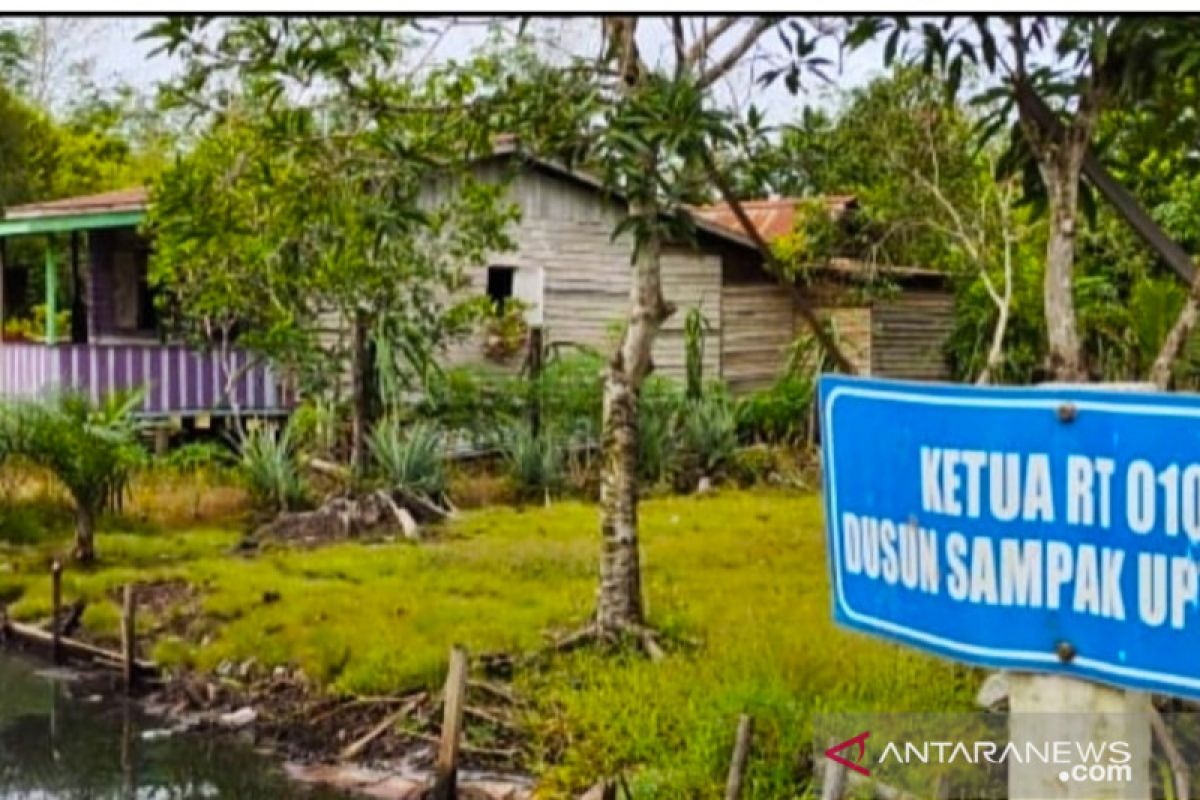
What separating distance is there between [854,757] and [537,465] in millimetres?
2090

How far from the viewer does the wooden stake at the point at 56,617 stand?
3.37 meters

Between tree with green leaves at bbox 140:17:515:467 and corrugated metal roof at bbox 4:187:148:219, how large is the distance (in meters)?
0.21

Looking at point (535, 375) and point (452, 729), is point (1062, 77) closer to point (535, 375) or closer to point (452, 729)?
point (452, 729)

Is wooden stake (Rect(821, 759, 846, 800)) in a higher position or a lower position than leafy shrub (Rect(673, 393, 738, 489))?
lower

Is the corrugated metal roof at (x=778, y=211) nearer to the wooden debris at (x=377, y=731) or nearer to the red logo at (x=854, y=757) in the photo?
the wooden debris at (x=377, y=731)

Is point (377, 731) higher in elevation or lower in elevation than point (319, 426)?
lower

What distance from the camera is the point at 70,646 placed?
3361 millimetres

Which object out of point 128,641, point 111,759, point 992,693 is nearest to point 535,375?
point 128,641

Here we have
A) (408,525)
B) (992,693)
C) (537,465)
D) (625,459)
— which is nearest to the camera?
(992,693)

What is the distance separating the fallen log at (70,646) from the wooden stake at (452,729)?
3.64ft

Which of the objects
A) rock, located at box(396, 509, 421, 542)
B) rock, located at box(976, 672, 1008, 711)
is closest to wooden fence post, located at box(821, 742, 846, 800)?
rock, located at box(976, 672, 1008, 711)

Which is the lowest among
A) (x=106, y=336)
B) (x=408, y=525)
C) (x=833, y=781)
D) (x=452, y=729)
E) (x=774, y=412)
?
(x=452, y=729)

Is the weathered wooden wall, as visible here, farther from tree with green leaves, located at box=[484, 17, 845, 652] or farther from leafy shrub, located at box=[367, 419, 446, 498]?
Answer: tree with green leaves, located at box=[484, 17, 845, 652]

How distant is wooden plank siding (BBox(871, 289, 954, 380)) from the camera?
112 inches
